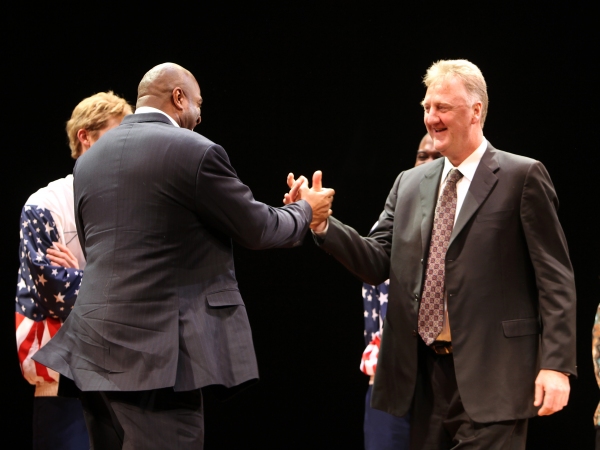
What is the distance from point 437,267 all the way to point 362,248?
11.6 inches

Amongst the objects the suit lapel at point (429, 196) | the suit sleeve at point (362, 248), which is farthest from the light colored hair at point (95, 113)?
the suit lapel at point (429, 196)

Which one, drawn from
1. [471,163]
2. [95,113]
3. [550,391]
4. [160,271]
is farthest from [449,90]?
[95,113]

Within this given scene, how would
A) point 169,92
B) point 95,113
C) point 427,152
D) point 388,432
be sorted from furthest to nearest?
→ point 427,152 → point 388,432 → point 95,113 → point 169,92

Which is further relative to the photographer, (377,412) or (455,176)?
(377,412)

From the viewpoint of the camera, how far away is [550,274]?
2.27 meters

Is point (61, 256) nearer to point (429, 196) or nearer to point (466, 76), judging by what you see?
point (429, 196)

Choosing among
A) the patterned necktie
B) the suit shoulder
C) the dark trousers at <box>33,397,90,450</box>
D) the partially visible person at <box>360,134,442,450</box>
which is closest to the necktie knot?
the patterned necktie

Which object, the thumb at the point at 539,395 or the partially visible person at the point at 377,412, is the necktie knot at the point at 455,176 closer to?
the thumb at the point at 539,395

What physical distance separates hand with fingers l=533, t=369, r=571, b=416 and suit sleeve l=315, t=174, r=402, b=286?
0.66 meters

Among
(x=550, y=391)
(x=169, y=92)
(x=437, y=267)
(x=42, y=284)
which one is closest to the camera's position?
(x=550, y=391)

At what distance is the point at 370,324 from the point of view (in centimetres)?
342

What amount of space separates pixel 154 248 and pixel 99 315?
0.23 m

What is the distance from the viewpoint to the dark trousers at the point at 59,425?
9.91ft

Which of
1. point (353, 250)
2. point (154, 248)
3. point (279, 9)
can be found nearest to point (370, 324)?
point (353, 250)
